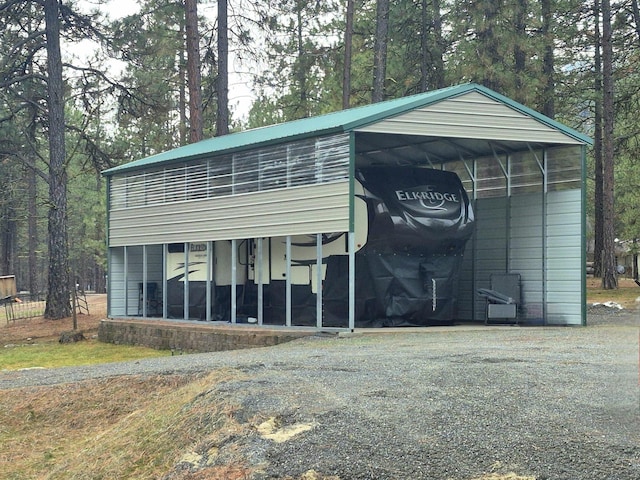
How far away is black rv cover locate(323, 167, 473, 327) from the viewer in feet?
49.2

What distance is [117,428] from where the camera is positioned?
8016 mm

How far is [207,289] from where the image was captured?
56.5 ft

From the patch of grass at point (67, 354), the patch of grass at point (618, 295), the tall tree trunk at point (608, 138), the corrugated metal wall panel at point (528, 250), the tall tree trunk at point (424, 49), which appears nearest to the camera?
the patch of grass at point (67, 354)

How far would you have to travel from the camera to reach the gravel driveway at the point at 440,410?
5.27 meters

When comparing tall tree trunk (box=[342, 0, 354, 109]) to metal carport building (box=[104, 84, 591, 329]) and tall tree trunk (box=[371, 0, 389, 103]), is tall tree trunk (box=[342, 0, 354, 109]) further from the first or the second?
metal carport building (box=[104, 84, 591, 329])

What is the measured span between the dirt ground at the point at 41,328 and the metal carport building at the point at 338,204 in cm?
310

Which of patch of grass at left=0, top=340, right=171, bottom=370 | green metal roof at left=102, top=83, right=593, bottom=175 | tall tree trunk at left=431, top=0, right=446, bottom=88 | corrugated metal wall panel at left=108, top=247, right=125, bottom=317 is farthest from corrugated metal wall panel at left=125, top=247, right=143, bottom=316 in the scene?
tall tree trunk at left=431, top=0, right=446, bottom=88

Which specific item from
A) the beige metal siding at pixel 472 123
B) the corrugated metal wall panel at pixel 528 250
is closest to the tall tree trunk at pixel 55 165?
the beige metal siding at pixel 472 123

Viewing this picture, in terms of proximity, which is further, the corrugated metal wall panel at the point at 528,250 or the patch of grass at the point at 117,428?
the corrugated metal wall panel at the point at 528,250

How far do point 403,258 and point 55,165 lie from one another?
560 inches

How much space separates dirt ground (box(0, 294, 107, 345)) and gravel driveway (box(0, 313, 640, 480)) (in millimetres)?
11490

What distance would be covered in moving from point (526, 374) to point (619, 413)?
1872mm

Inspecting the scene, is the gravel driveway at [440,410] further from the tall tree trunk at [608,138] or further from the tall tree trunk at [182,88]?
the tall tree trunk at [182,88]

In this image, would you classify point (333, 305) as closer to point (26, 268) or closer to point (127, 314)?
point (127, 314)
